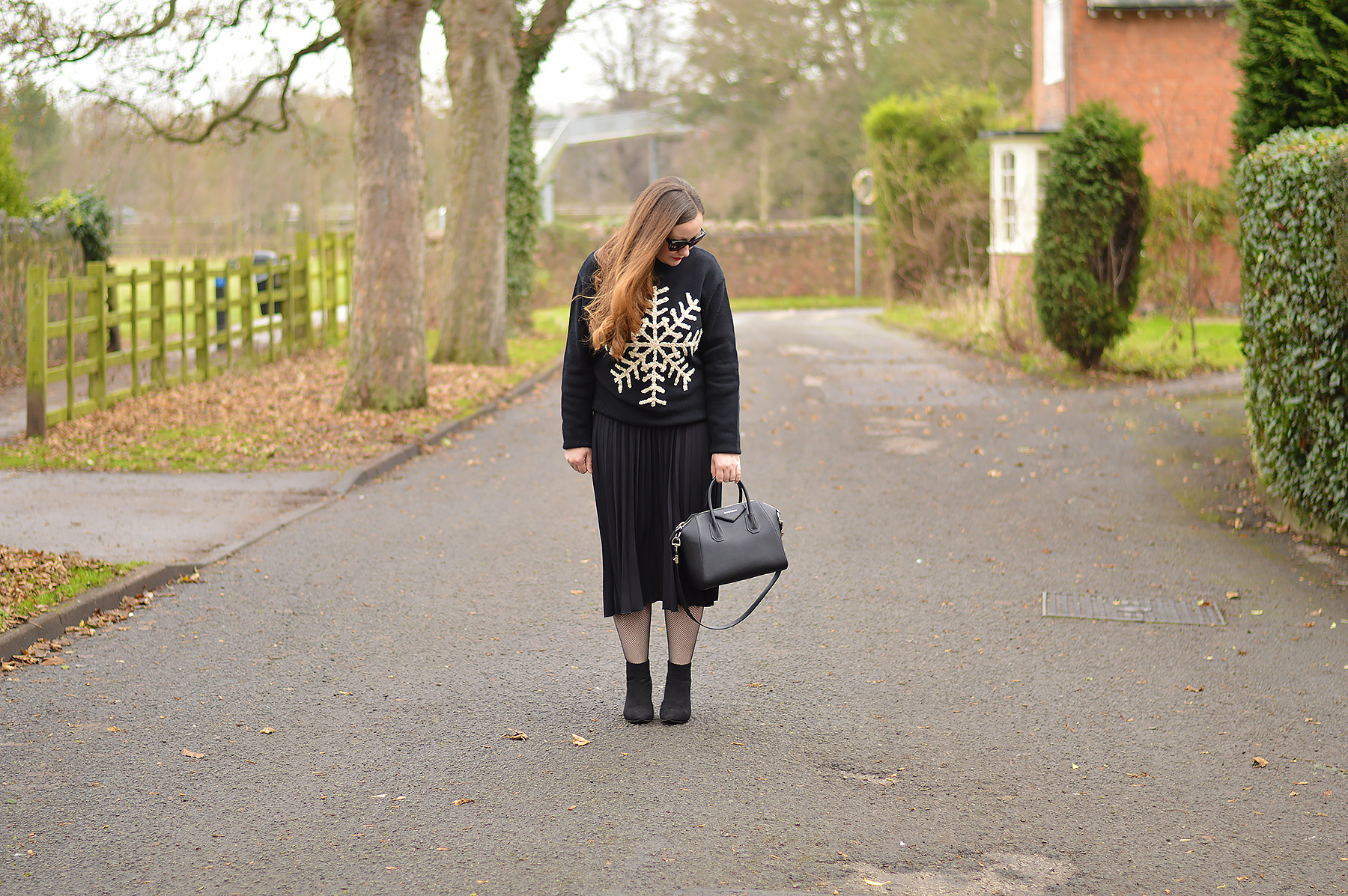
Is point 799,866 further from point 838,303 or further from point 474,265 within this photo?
point 838,303

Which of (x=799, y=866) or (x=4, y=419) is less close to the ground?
(x=4, y=419)

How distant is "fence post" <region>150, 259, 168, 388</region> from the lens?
14.6 metres

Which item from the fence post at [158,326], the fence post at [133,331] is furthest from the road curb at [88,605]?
the fence post at [158,326]

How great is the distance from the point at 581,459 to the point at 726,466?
55 centimetres

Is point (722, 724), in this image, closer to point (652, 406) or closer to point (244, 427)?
point (652, 406)

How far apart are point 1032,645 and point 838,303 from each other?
34.2 metres

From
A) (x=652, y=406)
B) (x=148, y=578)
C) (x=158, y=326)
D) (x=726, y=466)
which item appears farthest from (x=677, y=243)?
(x=158, y=326)

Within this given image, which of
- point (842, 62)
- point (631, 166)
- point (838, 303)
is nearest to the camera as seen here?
point (838, 303)

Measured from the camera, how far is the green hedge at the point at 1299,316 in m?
7.25

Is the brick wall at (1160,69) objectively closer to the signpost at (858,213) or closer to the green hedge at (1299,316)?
the signpost at (858,213)

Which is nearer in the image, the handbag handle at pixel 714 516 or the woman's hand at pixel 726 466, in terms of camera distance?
the handbag handle at pixel 714 516

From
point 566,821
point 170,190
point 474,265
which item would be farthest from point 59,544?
point 170,190

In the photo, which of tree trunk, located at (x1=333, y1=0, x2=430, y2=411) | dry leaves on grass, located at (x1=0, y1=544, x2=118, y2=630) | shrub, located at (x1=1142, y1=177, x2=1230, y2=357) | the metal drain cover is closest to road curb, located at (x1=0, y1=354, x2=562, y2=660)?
dry leaves on grass, located at (x1=0, y1=544, x2=118, y2=630)

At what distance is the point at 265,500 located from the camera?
929 centimetres
